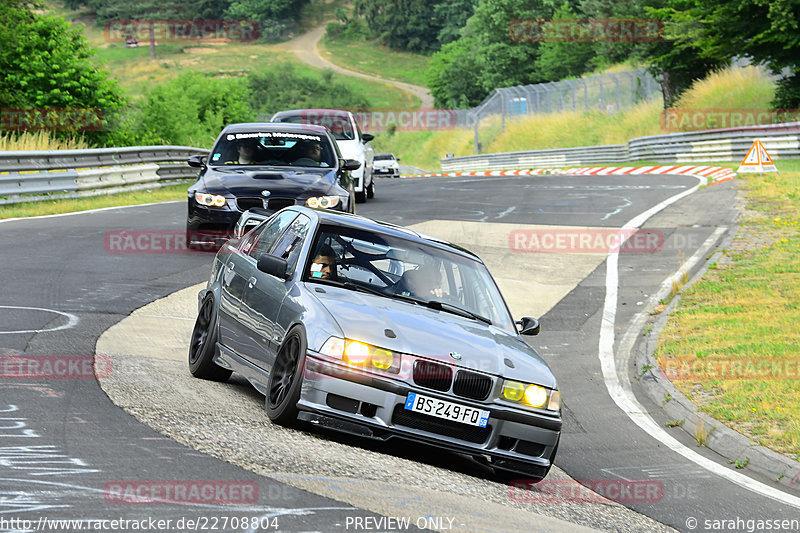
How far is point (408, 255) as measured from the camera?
848 cm

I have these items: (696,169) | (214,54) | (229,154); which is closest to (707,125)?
(696,169)

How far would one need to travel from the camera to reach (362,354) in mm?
7012

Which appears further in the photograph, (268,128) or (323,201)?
(268,128)

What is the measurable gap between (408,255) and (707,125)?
4079 centimetres

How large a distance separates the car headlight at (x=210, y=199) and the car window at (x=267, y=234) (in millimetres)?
5670

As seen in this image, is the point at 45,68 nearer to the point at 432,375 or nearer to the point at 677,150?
the point at 677,150

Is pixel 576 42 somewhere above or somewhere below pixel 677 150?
above

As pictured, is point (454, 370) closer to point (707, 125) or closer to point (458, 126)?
point (707, 125)

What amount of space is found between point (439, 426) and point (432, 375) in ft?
1.05

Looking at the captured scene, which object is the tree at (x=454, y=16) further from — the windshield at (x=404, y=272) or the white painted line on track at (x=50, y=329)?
the windshield at (x=404, y=272)

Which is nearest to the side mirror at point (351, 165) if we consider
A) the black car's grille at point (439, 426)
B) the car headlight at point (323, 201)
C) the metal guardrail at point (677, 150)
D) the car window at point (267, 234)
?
the car headlight at point (323, 201)

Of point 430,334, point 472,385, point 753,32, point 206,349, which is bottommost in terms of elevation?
point 206,349

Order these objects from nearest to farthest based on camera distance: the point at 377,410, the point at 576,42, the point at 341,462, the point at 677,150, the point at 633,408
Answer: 1. the point at 341,462
2. the point at 377,410
3. the point at 633,408
4. the point at 677,150
5. the point at 576,42

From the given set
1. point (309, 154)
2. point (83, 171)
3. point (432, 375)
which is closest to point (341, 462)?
point (432, 375)
